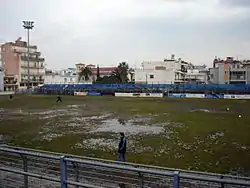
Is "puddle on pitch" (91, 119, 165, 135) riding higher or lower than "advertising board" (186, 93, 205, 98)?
lower

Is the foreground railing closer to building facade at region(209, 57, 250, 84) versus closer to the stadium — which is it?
the stadium

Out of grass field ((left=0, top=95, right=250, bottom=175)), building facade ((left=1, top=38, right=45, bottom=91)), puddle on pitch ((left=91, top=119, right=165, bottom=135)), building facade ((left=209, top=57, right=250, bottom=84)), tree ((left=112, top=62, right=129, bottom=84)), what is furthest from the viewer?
tree ((left=112, top=62, right=129, bottom=84))

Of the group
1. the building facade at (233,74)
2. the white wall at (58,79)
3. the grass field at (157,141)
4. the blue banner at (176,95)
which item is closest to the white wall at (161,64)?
the building facade at (233,74)

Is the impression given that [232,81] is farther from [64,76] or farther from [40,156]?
[40,156]

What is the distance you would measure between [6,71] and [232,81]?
73.0 metres

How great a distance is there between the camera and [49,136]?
834 inches

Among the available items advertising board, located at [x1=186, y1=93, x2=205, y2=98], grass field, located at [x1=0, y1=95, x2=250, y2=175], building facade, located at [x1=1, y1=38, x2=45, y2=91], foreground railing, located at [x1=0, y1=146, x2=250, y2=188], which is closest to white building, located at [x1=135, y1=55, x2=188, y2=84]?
advertising board, located at [x1=186, y1=93, x2=205, y2=98]

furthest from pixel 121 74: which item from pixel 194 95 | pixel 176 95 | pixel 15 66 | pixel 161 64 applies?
pixel 194 95

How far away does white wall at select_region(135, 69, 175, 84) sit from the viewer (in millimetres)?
106125

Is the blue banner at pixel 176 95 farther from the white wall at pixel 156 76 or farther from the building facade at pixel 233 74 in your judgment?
the building facade at pixel 233 74

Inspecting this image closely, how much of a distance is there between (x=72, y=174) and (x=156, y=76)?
102 meters

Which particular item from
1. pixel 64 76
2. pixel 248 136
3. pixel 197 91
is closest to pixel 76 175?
pixel 248 136

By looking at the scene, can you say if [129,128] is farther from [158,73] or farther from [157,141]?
[158,73]

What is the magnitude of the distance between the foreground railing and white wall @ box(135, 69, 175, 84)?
9936cm
